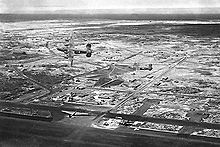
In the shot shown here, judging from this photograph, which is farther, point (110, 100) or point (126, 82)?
point (126, 82)

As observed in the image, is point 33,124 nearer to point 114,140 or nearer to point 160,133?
point 114,140

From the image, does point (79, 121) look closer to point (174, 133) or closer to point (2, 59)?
point (174, 133)

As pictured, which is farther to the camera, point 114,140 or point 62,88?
point 62,88

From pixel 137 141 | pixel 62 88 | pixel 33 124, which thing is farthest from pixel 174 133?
pixel 62 88

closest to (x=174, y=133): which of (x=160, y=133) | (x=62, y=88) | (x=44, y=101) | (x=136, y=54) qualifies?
(x=160, y=133)

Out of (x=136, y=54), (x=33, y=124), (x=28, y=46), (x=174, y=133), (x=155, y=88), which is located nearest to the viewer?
(x=174, y=133)

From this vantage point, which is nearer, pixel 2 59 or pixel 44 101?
pixel 44 101

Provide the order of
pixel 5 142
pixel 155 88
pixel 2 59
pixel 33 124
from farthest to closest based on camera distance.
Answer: pixel 2 59 → pixel 155 88 → pixel 33 124 → pixel 5 142

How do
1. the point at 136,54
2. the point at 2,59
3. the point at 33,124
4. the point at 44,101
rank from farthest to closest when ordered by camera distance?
the point at 136,54, the point at 2,59, the point at 44,101, the point at 33,124

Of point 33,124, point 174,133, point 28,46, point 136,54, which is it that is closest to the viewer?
point 174,133
